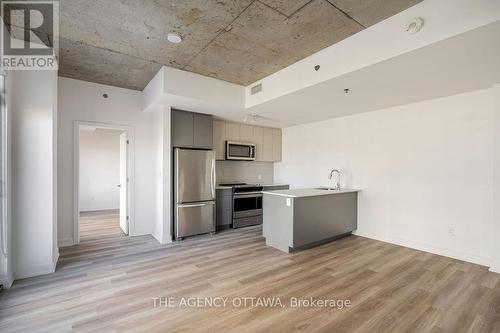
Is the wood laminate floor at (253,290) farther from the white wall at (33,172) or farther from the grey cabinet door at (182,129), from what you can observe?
the grey cabinet door at (182,129)

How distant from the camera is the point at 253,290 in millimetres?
2545

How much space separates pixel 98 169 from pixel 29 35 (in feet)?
18.3

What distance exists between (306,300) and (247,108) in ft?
10.5

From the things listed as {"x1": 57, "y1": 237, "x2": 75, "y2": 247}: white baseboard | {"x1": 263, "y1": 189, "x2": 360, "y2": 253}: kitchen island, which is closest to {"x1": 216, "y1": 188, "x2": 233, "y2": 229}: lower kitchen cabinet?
{"x1": 263, "y1": 189, "x2": 360, "y2": 253}: kitchen island

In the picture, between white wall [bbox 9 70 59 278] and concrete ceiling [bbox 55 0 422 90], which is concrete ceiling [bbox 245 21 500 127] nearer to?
concrete ceiling [bbox 55 0 422 90]

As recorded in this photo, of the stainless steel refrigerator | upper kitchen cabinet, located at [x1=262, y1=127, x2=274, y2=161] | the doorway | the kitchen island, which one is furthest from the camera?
the doorway

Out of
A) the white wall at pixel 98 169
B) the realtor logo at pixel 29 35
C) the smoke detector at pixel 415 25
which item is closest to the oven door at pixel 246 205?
the realtor logo at pixel 29 35

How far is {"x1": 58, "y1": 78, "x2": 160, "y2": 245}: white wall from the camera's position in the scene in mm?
3969

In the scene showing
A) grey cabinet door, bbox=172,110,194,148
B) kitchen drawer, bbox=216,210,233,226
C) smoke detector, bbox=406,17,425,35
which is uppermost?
smoke detector, bbox=406,17,425,35

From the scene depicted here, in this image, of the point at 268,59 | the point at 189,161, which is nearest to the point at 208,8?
the point at 268,59

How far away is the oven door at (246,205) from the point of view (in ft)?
16.9

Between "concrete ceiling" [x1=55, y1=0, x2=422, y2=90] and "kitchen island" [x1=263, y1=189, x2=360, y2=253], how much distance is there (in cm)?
210

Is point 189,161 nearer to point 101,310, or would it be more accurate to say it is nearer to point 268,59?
point 268,59

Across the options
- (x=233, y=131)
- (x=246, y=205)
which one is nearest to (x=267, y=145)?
(x=233, y=131)
